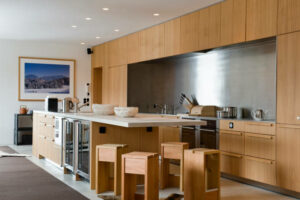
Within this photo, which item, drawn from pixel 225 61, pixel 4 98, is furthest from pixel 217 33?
pixel 4 98

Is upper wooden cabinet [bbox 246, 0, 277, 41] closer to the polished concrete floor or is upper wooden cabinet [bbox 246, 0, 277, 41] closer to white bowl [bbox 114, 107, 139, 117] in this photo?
white bowl [bbox 114, 107, 139, 117]

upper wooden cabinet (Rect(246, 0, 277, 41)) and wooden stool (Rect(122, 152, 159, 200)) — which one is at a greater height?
upper wooden cabinet (Rect(246, 0, 277, 41))

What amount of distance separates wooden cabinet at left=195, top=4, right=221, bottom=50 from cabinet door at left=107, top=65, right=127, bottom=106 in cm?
290

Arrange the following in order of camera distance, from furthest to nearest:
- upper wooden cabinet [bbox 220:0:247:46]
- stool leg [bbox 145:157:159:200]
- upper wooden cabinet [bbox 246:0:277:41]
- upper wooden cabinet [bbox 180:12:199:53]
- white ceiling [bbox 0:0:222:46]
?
1. upper wooden cabinet [bbox 180:12:199:53]
2. white ceiling [bbox 0:0:222:46]
3. upper wooden cabinet [bbox 220:0:247:46]
4. upper wooden cabinet [bbox 246:0:277:41]
5. stool leg [bbox 145:157:159:200]

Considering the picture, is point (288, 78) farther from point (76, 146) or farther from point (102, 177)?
point (76, 146)

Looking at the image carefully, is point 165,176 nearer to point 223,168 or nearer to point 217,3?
point 223,168

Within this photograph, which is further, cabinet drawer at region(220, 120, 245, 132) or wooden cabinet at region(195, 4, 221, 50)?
wooden cabinet at region(195, 4, 221, 50)

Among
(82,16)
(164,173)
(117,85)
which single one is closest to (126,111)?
(164,173)

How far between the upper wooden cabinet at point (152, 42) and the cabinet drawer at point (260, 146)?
283 cm

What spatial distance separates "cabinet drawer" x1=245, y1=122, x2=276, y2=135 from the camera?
4.57m

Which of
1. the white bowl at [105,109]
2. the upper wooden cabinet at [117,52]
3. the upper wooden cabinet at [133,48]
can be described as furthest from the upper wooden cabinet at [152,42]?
the white bowl at [105,109]

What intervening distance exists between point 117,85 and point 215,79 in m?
2.94

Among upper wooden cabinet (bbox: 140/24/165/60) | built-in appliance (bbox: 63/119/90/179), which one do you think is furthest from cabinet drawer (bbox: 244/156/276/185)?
upper wooden cabinet (bbox: 140/24/165/60)

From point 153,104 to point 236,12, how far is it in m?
3.67
